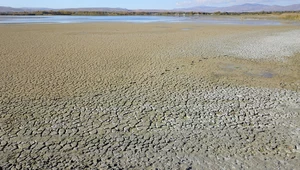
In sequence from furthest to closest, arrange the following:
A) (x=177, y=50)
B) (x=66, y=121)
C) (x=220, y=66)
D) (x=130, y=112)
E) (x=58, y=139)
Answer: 1. (x=177, y=50)
2. (x=220, y=66)
3. (x=130, y=112)
4. (x=66, y=121)
5. (x=58, y=139)

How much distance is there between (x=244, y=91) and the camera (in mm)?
8125

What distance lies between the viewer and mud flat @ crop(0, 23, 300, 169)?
4.66 metres

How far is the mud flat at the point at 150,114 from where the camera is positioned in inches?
183

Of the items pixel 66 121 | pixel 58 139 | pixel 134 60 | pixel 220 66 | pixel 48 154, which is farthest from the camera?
pixel 134 60

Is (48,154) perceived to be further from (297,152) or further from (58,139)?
(297,152)

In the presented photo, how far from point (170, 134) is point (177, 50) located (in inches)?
400

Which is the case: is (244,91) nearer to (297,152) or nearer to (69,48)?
(297,152)

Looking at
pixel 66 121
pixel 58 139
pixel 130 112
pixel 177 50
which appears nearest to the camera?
pixel 58 139

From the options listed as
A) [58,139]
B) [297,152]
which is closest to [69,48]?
[58,139]

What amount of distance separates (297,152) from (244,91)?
3.51m

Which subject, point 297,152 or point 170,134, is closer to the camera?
point 297,152

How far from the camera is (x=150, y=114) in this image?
646cm

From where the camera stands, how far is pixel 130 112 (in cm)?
656

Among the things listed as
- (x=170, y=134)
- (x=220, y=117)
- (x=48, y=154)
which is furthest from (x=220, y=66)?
(x=48, y=154)
